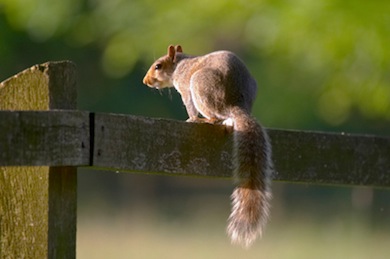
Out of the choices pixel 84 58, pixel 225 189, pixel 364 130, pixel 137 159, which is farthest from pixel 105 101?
pixel 137 159

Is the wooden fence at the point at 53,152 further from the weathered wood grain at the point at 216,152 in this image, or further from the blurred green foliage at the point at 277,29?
the blurred green foliage at the point at 277,29

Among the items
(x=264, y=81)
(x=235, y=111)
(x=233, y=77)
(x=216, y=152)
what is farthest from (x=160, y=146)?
(x=264, y=81)

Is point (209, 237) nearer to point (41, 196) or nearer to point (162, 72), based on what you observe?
point (162, 72)

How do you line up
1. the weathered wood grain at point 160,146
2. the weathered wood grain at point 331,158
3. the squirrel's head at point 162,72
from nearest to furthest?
the weathered wood grain at point 160,146 → the weathered wood grain at point 331,158 → the squirrel's head at point 162,72

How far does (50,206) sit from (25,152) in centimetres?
14

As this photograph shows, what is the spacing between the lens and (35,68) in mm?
2330

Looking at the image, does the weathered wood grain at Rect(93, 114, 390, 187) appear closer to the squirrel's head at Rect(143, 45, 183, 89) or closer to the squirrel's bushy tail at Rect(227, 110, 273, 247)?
the squirrel's bushy tail at Rect(227, 110, 273, 247)

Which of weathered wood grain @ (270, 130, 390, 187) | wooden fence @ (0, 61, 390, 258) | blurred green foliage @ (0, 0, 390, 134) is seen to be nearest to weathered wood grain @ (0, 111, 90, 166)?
wooden fence @ (0, 61, 390, 258)

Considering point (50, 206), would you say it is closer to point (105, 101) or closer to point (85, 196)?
point (85, 196)

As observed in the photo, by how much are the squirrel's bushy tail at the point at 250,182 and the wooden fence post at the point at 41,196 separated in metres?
0.56

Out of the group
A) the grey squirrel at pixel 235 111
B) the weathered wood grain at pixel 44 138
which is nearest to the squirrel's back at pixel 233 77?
the grey squirrel at pixel 235 111

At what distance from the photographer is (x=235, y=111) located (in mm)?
3377

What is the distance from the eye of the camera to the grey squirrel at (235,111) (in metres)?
2.77

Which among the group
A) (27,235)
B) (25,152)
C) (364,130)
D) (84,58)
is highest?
(84,58)
